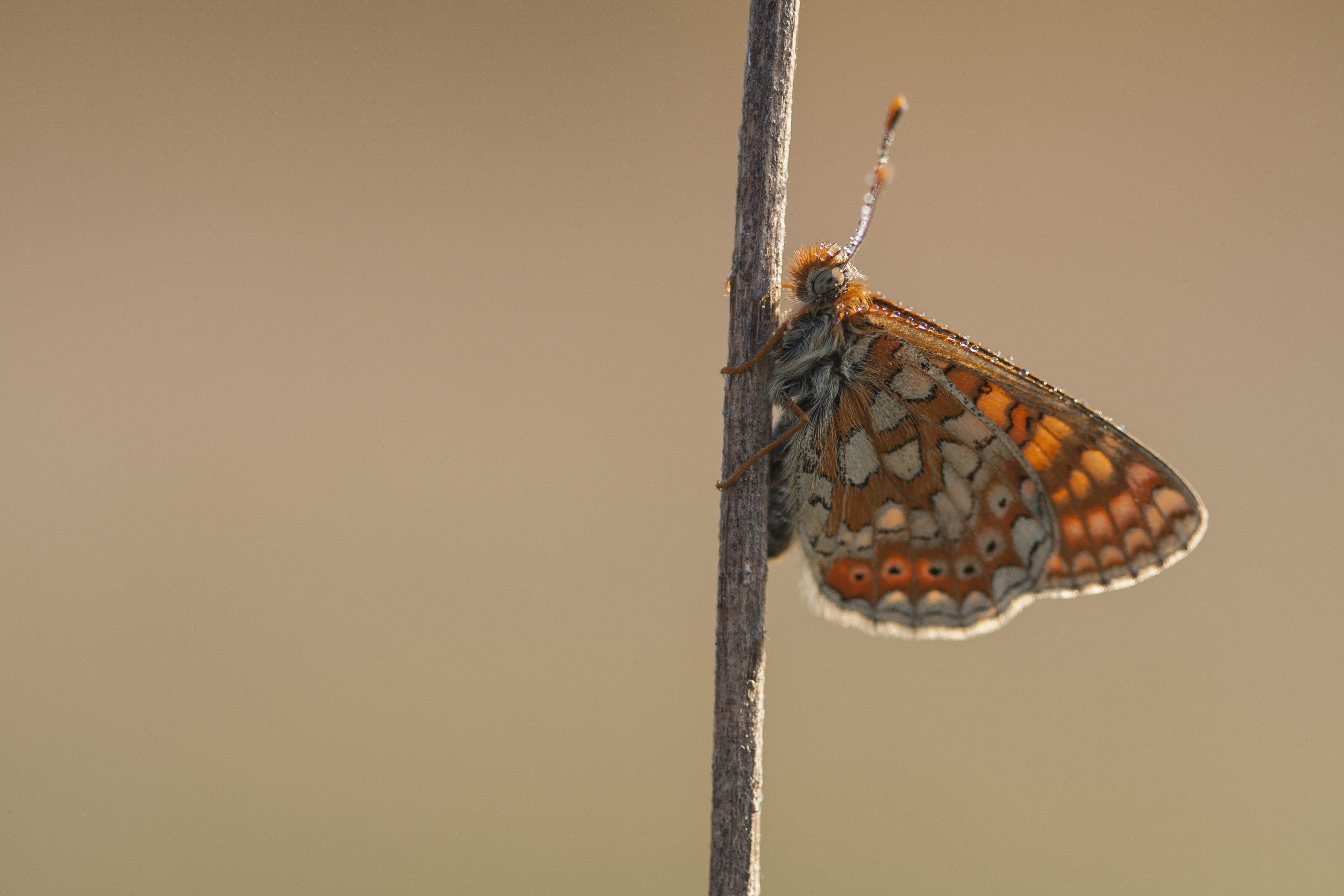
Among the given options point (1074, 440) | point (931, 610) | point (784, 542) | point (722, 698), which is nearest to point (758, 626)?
point (722, 698)

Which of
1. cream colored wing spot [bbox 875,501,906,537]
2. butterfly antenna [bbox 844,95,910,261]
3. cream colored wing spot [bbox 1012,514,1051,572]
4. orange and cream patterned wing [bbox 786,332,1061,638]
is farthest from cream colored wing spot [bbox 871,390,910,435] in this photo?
cream colored wing spot [bbox 1012,514,1051,572]

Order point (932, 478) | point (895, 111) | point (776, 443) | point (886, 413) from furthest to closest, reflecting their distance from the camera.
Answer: point (932, 478) < point (886, 413) < point (895, 111) < point (776, 443)

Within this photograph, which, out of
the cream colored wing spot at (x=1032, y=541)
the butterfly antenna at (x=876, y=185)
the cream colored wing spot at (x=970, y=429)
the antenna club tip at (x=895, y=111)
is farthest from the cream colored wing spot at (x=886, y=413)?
the antenna club tip at (x=895, y=111)

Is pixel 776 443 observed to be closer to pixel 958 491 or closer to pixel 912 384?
pixel 912 384

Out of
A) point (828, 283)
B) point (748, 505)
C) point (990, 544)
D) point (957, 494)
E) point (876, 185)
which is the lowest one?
point (748, 505)

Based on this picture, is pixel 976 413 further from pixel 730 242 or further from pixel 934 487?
pixel 730 242

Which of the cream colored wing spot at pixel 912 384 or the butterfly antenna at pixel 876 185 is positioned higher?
the butterfly antenna at pixel 876 185

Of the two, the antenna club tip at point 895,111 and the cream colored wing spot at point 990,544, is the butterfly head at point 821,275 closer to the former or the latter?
the antenna club tip at point 895,111

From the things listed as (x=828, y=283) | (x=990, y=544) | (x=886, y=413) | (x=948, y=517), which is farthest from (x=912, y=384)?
(x=990, y=544)
